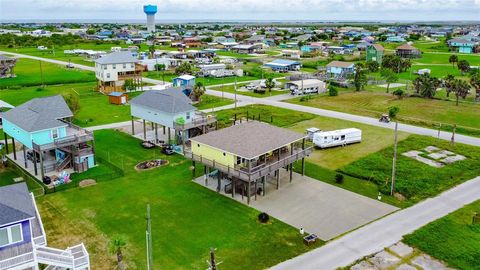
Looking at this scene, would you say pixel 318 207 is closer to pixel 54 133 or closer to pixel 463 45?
pixel 54 133

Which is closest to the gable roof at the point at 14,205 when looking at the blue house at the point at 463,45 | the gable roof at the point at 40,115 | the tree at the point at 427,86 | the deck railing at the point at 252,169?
the deck railing at the point at 252,169

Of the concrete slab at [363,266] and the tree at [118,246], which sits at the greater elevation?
the tree at [118,246]

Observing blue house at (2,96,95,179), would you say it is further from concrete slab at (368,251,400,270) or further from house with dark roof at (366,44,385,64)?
house with dark roof at (366,44,385,64)

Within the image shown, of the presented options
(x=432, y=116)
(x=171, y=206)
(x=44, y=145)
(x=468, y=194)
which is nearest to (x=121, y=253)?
(x=171, y=206)

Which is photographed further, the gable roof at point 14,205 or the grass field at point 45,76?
the grass field at point 45,76

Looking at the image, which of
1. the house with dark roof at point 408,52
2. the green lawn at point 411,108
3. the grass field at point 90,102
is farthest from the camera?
the house with dark roof at point 408,52

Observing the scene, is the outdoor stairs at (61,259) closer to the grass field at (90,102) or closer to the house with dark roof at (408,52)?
the grass field at (90,102)

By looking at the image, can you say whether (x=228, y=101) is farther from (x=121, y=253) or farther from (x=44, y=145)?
(x=121, y=253)

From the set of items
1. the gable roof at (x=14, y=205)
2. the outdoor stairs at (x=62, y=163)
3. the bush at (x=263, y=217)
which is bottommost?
the bush at (x=263, y=217)
